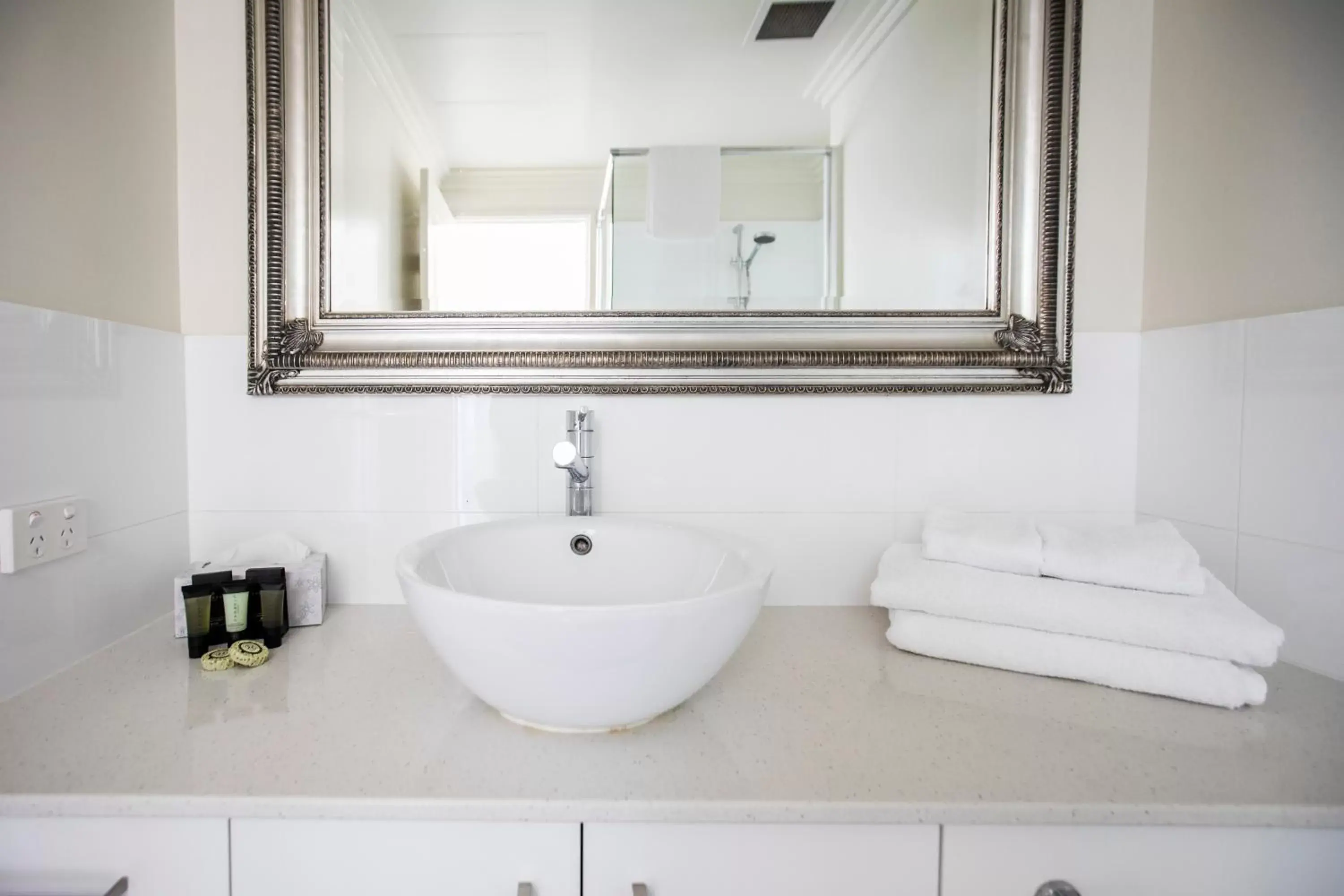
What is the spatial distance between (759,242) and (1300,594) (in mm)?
948

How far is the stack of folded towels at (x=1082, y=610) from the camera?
74 centimetres

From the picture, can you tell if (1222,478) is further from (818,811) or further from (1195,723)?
(818,811)

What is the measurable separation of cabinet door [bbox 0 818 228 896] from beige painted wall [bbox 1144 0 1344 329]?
1.46 m

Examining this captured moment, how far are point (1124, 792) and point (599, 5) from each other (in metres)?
1.31

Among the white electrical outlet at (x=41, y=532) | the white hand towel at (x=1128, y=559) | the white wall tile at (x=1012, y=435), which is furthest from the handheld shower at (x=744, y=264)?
the white electrical outlet at (x=41, y=532)

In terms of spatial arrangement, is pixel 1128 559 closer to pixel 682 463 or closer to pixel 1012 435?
pixel 1012 435

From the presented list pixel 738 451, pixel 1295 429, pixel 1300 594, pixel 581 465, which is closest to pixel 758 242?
pixel 738 451

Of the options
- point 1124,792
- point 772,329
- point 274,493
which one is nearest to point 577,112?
point 772,329

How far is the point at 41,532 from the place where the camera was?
786 mm

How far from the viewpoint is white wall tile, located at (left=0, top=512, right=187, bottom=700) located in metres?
0.76

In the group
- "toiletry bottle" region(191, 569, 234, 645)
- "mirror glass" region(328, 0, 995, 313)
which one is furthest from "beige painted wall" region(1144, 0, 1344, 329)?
"toiletry bottle" region(191, 569, 234, 645)

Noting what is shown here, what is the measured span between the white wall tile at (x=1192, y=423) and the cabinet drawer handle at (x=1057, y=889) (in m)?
0.67

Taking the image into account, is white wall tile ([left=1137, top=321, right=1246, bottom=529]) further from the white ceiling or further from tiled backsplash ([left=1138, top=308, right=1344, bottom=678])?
the white ceiling

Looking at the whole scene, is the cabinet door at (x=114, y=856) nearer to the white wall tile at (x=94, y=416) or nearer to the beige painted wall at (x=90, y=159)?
the white wall tile at (x=94, y=416)
